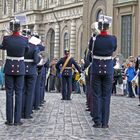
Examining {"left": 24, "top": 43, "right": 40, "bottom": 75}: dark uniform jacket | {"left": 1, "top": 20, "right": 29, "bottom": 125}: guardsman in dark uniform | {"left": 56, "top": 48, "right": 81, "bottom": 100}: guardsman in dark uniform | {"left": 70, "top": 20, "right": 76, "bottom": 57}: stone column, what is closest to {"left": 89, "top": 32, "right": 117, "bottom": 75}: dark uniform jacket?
{"left": 1, "top": 20, "right": 29, "bottom": 125}: guardsman in dark uniform

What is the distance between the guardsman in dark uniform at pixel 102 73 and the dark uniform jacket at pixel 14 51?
1558 mm

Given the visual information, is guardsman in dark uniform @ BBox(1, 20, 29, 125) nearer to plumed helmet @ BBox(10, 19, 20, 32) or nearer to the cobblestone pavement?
plumed helmet @ BBox(10, 19, 20, 32)

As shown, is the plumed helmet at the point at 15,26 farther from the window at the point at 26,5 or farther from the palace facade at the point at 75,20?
the window at the point at 26,5

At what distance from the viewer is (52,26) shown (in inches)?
2074

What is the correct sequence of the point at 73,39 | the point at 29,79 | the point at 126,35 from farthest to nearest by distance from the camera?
1. the point at 73,39
2. the point at 126,35
3. the point at 29,79

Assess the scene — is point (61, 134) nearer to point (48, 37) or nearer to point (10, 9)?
point (48, 37)

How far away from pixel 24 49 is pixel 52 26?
41.0m

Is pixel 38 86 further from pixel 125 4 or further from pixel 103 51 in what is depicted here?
pixel 125 4

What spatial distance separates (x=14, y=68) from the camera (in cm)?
1166

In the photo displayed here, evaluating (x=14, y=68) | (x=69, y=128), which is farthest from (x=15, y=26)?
(x=69, y=128)

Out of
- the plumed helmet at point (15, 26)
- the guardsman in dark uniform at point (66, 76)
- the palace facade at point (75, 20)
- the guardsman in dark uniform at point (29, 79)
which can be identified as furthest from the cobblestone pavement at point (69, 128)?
the palace facade at point (75, 20)

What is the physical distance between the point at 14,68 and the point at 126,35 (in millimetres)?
23137

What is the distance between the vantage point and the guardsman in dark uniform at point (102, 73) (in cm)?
1178

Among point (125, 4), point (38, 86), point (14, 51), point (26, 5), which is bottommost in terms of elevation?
point (38, 86)
